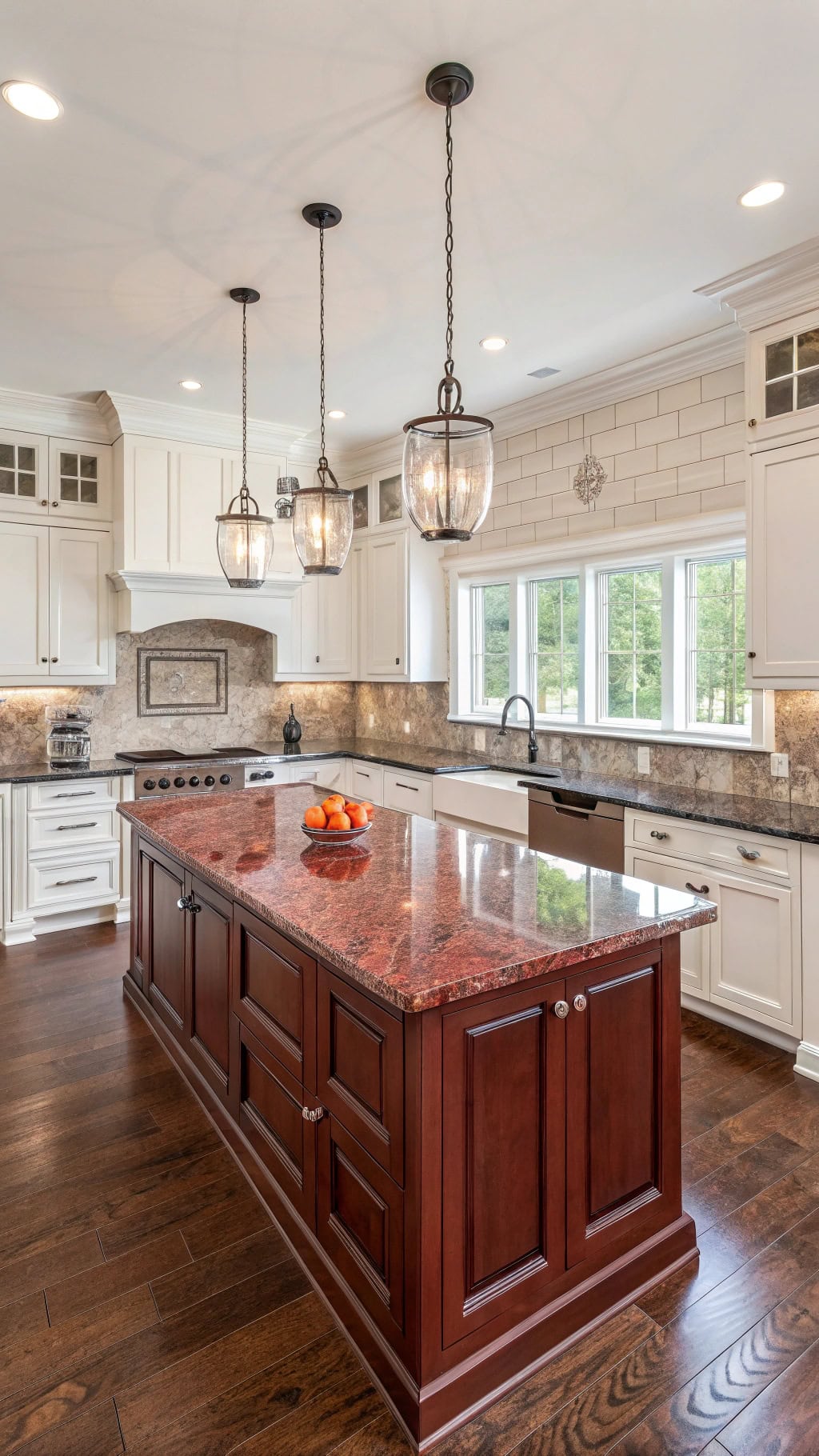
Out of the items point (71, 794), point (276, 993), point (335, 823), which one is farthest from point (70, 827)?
point (276, 993)

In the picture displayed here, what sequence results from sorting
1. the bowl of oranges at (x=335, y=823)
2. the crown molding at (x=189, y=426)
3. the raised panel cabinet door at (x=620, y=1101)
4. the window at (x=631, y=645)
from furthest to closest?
the crown molding at (x=189, y=426), the window at (x=631, y=645), the bowl of oranges at (x=335, y=823), the raised panel cabinet door at (x=620, y=1101)

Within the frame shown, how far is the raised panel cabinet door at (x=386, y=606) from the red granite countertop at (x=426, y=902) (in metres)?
2.56

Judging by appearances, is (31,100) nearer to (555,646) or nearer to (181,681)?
(555,646)

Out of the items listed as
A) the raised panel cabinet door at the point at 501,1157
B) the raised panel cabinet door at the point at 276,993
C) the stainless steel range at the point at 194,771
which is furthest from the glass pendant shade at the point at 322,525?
the stainless steel range at the point at 194,771

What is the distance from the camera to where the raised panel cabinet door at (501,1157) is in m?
1.44

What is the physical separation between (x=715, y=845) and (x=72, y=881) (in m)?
3.42

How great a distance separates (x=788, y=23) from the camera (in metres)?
1.76

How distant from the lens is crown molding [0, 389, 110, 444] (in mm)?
4281

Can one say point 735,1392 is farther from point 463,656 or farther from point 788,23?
point 463,656

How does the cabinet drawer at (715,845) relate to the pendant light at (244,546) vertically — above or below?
below

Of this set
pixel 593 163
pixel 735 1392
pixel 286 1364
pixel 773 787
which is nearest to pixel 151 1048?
pixel 286 1364

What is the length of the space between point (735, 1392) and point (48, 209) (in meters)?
3.69

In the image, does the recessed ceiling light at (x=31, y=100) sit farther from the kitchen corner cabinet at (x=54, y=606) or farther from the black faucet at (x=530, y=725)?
the black faucet at (x=530, y=725)

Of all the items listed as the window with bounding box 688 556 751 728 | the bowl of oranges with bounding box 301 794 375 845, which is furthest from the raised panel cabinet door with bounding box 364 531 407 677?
the bowl of oranges with bounding box 301 794 375 845
